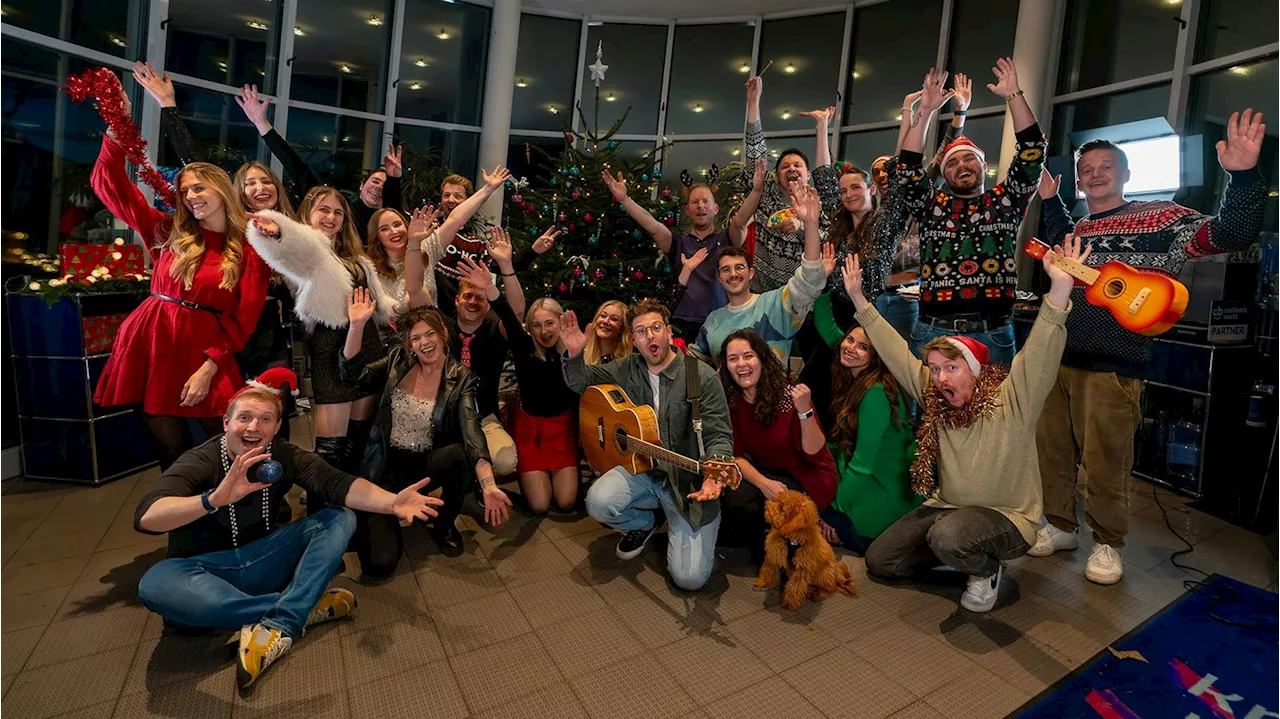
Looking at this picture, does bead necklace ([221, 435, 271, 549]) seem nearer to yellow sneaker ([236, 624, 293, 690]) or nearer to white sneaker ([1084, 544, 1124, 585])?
yellow sneaker ([236, 624, 293, 690])

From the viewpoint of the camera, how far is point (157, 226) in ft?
10.0

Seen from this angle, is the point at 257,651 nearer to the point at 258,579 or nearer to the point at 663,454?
the point at 258,579

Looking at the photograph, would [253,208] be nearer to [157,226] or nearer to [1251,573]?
[157,226]

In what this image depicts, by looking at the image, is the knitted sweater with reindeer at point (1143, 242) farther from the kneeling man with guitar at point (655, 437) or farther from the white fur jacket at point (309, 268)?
the white fur jacket at point (309, 268)

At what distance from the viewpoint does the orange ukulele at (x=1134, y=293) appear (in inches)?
95.6

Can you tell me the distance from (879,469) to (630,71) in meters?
8.12

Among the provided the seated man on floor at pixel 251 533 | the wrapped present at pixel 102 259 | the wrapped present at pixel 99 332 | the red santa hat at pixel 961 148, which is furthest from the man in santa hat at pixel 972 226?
the wrapped present at pixel 102 259

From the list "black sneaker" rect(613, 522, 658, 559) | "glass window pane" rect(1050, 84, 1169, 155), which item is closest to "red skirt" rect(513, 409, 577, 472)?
"black sneaker" rect(613, 522, 658, 559)

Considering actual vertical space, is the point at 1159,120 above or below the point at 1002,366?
above

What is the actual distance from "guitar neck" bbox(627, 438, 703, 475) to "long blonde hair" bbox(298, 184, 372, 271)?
155cm

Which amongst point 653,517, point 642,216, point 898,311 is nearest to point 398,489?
point 653,517

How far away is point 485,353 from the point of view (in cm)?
359

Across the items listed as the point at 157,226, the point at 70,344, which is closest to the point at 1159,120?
the point at 157,226

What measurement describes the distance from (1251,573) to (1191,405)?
1.60 meters
